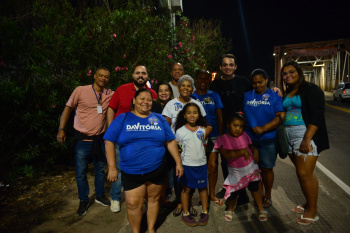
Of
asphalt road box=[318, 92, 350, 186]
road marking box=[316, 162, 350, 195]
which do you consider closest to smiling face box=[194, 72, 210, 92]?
road marking box=[316, 162, 350, 195]

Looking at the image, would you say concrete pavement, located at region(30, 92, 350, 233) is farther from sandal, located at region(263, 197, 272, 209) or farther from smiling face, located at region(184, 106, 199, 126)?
smiling face, located at region(184, 106, 199, 126)

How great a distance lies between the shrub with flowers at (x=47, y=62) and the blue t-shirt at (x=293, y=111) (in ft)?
11.5

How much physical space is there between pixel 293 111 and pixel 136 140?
2042mm

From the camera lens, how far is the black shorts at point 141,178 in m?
2.44

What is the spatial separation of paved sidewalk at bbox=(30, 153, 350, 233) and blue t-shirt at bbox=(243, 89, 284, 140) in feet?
3.65

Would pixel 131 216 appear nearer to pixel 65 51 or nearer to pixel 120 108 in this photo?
pixel 120 108

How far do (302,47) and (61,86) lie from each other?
40.8 meters

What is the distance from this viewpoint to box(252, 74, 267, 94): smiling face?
3.12 metres

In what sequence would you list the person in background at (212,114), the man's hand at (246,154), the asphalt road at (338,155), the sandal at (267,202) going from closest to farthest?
the man's hand at (246,154) < the sandal at (267,202) < the person in background at (212,114) < the asphalt road at (338,155)

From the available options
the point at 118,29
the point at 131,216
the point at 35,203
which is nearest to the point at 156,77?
the point at 118,29

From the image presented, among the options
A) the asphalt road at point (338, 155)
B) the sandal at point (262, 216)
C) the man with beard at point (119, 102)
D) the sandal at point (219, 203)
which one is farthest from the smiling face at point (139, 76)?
the asphalt road at point (338, 155)

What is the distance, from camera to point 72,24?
476 centimetres

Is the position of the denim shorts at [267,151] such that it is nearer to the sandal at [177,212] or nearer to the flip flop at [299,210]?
the flip flop at [299,210]

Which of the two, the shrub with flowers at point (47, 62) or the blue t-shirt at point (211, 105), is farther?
the shrub with flowers at point (47, 62)
